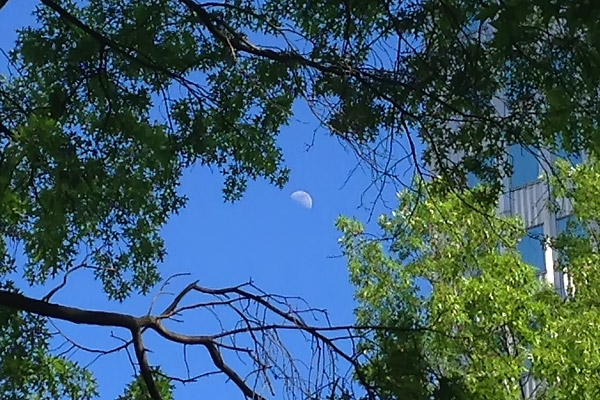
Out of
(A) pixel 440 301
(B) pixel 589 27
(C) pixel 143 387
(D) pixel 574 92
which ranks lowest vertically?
(B) pixel 589 27

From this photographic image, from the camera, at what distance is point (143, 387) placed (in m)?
5.13

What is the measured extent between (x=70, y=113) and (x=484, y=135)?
2249 mm

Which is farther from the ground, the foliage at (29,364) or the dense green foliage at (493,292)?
the dense green foliage at (493,292)

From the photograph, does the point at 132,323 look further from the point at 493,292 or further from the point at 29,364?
the point at 493,292

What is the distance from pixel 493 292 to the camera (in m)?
9.66

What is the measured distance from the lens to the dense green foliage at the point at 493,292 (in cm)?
870

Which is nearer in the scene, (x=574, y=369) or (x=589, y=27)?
(x=589, y=27)

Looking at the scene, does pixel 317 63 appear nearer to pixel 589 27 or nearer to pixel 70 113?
pixel 70 113

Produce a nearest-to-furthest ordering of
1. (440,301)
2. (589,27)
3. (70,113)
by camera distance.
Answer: (589,27) → (70,113) → (440,301)

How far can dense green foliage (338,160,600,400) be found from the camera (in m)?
8.70

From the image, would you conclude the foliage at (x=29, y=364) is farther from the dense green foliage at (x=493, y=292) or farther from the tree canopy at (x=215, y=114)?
the dense green foliage at (x=493, y=292)

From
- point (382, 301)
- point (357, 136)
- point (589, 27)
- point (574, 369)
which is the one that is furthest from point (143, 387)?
point (382, 301)

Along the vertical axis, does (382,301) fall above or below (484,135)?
above

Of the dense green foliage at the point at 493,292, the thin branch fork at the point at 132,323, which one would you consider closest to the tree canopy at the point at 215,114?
the thin branch fork at the point at 132,323
